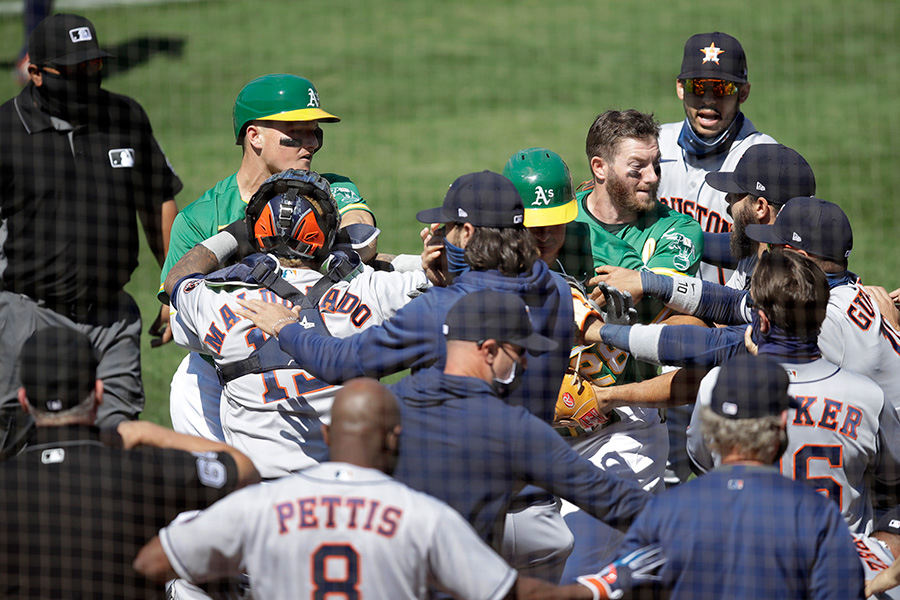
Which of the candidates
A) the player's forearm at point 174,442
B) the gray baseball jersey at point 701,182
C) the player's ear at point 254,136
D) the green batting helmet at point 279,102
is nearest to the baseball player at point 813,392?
the player's forearm at point 174,442

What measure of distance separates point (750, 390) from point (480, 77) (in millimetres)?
15169

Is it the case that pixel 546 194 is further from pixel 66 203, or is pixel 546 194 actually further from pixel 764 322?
pixel 66 203

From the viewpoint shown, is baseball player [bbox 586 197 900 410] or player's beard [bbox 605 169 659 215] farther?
player's beard [bbox 605 169 659 215]

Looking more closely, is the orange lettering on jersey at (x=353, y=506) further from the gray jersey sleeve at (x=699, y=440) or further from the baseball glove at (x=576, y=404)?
the baseball glove at (x=576, y=404)

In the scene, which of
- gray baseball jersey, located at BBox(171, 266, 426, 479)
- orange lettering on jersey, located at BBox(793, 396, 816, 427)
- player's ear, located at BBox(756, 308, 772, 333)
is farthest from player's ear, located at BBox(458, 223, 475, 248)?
orange lettering on jersey, located at BBox(793, 396, 816, 427)

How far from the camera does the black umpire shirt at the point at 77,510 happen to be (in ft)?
9.92

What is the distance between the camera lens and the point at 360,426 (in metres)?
2.88

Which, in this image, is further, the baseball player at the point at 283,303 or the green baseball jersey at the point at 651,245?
the green baseball jersey at the point at 651,245

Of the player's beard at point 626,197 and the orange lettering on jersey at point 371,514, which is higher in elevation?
the player's beard at point 626,197

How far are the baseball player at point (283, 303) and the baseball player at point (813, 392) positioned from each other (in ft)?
4.26

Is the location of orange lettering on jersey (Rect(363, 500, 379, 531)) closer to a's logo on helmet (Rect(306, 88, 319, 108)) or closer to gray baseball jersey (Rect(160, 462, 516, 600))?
gray baseball jersey (Rect(160, 462, 516, 600))

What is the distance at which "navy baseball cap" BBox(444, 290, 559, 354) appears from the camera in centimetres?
322

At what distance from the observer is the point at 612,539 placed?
181 inches

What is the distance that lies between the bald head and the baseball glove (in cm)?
151
